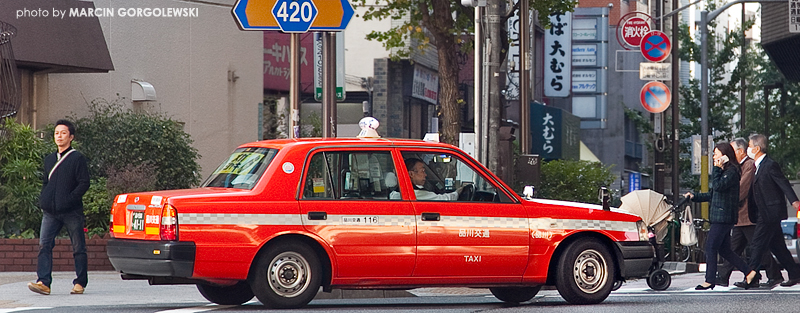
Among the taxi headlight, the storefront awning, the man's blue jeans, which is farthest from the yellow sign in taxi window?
the storefront awning

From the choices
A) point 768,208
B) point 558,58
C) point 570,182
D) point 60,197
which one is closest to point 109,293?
point 60,197

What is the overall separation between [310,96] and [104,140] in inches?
659

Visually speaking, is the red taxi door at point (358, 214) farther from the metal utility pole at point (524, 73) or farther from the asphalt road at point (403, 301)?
the metal utility pole at point (524, 73)

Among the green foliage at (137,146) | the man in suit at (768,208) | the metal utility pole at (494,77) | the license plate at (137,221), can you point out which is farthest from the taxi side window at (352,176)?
the green foliage at (137,146)

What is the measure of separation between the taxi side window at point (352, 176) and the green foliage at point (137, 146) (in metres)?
7.78

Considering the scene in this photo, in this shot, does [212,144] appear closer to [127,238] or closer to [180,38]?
[180,38]

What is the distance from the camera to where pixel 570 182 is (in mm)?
25406

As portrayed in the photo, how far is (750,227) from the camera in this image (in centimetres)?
1362

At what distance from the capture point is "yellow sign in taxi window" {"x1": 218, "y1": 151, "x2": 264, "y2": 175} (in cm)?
1016

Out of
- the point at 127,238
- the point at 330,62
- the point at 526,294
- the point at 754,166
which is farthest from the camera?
the point at 330,62

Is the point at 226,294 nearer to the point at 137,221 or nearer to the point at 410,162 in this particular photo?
the point at 137,221

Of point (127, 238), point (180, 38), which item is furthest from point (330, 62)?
point (180, 38)

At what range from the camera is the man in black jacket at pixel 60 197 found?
37.6 ft

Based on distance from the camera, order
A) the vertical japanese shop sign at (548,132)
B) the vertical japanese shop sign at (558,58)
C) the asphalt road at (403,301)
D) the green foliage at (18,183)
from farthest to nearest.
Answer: the vertical japanese shop sign at (558,58), the vertical japanese shop sign at (548,132), the green foliage at (18,183), the asphalt road at (403,301)
